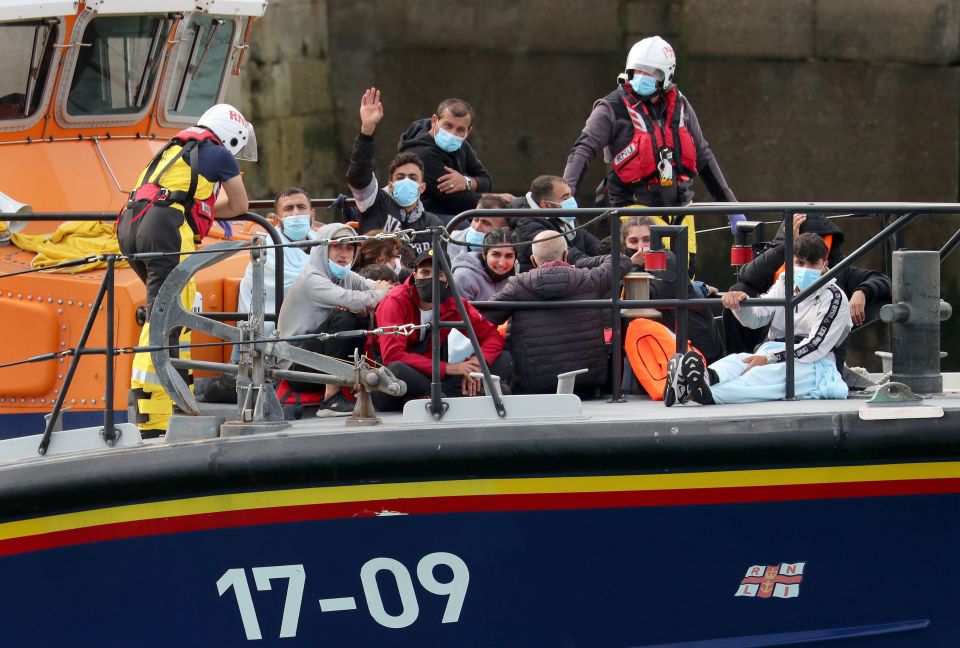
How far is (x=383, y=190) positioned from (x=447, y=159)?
0.53m

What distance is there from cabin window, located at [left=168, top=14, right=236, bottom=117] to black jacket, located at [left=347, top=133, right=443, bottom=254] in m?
0.84

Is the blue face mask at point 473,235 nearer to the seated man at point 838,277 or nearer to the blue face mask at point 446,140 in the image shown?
the blue face mask at point 446,140

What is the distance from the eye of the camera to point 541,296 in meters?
4.91

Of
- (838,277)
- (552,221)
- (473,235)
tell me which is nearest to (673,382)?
(838,277)

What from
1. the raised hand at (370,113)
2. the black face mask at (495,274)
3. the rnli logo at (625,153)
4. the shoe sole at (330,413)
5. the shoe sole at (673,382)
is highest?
the raised hand at (370,113)

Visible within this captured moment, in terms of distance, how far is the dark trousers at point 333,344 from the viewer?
509cm

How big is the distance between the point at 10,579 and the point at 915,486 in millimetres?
2994

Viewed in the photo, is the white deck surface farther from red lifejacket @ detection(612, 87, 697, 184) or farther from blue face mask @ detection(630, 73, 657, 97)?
blue face mask @ detection(630, 73, 657, 97)

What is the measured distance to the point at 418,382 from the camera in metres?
4.87

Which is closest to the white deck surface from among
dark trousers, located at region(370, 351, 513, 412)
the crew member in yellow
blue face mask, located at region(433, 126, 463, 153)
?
dark trousers, located at region(370, 351, 513, 412)

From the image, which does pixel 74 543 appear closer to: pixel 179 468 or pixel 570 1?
pixel 179 468

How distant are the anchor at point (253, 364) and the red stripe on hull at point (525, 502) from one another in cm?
29

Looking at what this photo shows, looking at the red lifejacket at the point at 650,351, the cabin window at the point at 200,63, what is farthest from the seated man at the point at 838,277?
the cabin window at the point at 200,63

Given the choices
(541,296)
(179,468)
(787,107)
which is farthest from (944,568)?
(787,107)
